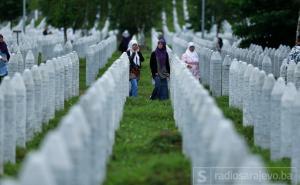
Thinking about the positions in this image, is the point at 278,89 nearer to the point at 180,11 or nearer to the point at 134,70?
the point at 134,70

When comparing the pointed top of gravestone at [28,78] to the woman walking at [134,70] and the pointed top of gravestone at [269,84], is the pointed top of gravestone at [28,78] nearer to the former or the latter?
the pointed top of gravestone at [269,84]

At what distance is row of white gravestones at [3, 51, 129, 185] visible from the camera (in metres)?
8.97

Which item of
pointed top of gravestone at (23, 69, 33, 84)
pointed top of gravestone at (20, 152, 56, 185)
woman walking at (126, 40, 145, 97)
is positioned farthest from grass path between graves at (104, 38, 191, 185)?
pointed top of gravestone at (20, 152, 56, 185)

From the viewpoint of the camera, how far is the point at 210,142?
11.4 meters

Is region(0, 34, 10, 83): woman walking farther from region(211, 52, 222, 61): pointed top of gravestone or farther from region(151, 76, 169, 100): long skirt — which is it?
region(211, 52, 222, 61): pointed top of gravestone

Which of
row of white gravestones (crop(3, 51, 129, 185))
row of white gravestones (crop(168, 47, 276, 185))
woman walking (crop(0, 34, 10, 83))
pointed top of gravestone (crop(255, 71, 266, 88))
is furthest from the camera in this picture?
woman walking (crop(0, 34, 10, 83))

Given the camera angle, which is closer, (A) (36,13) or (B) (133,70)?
(B) (133,70)

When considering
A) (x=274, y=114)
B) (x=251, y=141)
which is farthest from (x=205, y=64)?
(x=274, y=114)

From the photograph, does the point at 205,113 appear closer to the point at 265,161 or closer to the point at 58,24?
the point at 265,161

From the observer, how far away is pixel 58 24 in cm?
4750

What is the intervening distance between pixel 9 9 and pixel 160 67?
3892cm

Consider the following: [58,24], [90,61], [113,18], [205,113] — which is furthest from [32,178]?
[113,18]

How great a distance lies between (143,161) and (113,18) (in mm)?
51747

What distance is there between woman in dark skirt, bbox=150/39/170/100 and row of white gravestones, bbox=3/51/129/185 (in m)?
10.3
